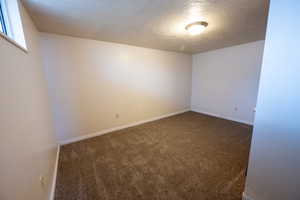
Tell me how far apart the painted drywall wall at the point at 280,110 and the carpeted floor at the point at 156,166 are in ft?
1.67

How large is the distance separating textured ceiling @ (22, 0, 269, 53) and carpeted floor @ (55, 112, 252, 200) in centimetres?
222

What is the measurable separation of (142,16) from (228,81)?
11.1 feet

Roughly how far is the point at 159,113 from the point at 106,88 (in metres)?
1.96

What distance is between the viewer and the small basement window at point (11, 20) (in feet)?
3.93

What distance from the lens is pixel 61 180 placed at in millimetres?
1638

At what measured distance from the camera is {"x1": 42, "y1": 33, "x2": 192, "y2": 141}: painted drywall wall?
2.40 metres

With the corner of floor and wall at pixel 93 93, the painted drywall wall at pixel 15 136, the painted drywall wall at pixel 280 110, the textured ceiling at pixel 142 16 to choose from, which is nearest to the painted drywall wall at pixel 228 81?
the corner of floor and wall at pixel 93 93

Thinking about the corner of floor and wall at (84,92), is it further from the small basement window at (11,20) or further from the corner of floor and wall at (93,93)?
the small basement window at (11,20)

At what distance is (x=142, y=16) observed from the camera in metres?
1.75

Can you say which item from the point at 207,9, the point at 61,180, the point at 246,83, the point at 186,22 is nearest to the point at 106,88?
the point at 61,180

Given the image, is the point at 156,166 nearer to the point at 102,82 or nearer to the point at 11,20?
the point at 102,82

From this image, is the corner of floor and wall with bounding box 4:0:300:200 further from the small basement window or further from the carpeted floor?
the carpeted floor

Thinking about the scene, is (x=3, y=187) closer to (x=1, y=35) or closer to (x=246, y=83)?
(x=1, y=35)

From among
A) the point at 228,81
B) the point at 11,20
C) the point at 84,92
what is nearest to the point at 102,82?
the point at 84,92
